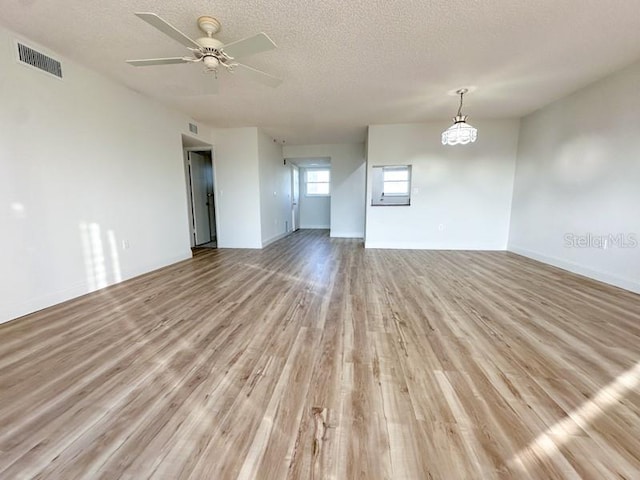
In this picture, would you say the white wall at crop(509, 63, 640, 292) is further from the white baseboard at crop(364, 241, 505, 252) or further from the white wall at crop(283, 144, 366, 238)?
the white wall at crop(283, 144, 366, 238)

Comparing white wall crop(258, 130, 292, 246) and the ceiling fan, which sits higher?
the ceiling fan

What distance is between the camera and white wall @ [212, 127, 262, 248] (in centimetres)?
570

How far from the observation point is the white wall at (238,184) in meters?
5.70

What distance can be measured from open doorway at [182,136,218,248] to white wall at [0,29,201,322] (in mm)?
1685

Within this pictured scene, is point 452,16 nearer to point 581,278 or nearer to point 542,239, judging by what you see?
point 581,278

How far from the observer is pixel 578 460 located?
42.1 inches

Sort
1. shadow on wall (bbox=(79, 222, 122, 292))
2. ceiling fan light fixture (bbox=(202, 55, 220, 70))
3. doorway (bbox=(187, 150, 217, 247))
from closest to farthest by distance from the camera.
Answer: ceiling fan light fixture (bbox=(202, 55, 220, 70)) < shadow on wall (bbox=(79, 222, 122, 292)) < doorway (bbox=(187, 150, 217, 247))

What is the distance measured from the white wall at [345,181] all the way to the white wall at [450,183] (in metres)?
1.82

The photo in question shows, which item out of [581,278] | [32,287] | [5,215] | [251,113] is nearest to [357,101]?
[251,113]

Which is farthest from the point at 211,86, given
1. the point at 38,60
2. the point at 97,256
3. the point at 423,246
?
the point at 423,246

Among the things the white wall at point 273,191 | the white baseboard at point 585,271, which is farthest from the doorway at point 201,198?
the white baseboard at point 585,271

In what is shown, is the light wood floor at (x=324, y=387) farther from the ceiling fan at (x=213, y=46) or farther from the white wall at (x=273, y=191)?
the white wall at (x=273, y=191)

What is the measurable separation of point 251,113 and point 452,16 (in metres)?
3.39

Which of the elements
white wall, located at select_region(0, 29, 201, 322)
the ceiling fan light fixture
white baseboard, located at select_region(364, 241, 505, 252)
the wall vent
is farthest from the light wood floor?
white baseboard, located at select_region(364, 241, 505, 252)
